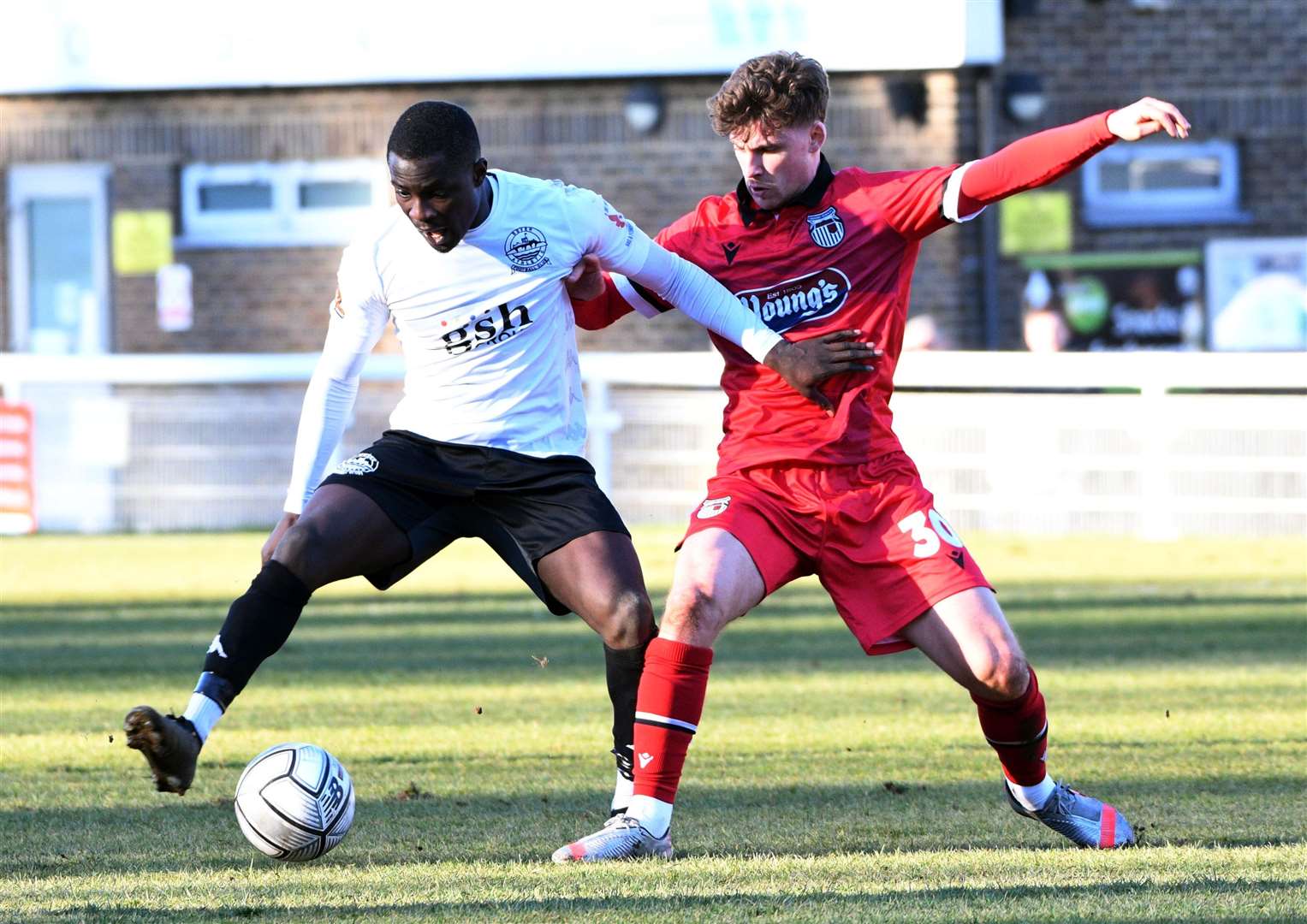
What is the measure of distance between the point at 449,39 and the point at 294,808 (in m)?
14.2

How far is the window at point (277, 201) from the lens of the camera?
63.3 feet

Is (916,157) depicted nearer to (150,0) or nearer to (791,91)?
(150,0)

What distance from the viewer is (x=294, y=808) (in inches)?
215

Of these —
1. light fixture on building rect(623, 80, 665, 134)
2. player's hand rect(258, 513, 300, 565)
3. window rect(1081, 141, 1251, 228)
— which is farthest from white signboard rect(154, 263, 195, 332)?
player's hand rect(258, 513, 300, 565)

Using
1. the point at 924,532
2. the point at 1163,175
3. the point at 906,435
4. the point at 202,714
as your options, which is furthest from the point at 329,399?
the point at 1163,175

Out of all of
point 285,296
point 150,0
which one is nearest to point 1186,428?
point 285,296

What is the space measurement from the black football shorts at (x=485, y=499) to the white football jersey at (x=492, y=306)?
0.19ft

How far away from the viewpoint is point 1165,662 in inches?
393

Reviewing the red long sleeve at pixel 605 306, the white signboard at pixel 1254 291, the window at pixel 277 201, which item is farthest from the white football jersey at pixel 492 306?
the white signboard at pixel 1254 291

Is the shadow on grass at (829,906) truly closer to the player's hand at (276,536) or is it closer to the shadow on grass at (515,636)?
the player's hand at (276,536)

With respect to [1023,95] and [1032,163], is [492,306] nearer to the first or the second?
[1032,163]

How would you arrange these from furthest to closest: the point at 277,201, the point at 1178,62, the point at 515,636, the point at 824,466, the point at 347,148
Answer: the point at 1178,62, the point at 277,201, the point at 347,148, the point at 515,636, the point at 824,466

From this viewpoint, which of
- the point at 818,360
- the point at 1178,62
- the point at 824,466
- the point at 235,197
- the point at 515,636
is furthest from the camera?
the point at 1178,62

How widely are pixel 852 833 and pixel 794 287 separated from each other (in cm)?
150
